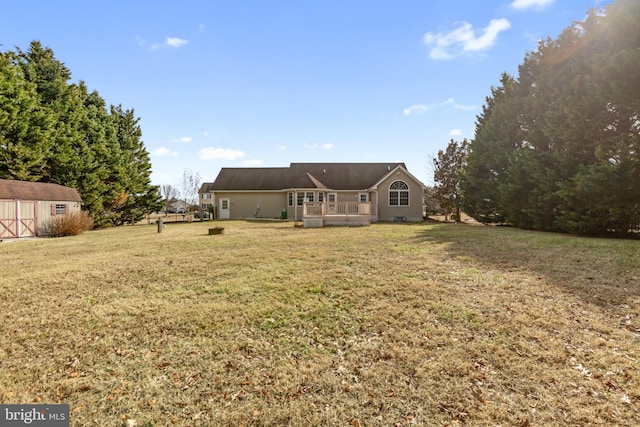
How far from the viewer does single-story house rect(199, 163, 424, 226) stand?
2655cm

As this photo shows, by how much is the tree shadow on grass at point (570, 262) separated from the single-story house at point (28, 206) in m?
21.0

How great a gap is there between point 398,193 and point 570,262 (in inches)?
749

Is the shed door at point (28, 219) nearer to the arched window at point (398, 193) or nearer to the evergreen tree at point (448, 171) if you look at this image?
the arched window at point (398, 193)

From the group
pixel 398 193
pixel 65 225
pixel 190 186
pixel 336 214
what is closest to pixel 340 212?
pixel 336 214

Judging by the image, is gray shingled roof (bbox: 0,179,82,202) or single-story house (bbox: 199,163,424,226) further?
single-story house (bbox: 199,163,424,226)

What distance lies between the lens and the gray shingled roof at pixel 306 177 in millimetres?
28656

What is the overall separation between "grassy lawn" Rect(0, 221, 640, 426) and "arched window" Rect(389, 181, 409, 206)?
18.9 m

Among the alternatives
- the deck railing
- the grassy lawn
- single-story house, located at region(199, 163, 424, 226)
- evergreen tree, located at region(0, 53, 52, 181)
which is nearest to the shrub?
evergreen tree, located at region(0, 53, 52, 181)

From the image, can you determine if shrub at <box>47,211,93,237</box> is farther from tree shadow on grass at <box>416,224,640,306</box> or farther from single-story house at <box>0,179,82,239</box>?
tree shadow on grass at <box>416,224,640,306</box>

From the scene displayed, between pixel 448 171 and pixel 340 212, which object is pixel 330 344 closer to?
pixel 340 212

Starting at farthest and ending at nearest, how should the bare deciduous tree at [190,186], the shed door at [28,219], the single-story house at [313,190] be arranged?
the bare deciduous tree at [190,186] → the single-story house at [313,190] → the shed door at [28,219]

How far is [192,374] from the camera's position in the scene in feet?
11.6

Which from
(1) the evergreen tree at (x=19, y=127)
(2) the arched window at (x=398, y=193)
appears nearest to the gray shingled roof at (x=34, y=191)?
(1) the evergreen tree at (x=19, y=127)

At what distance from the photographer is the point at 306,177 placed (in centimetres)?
2842
